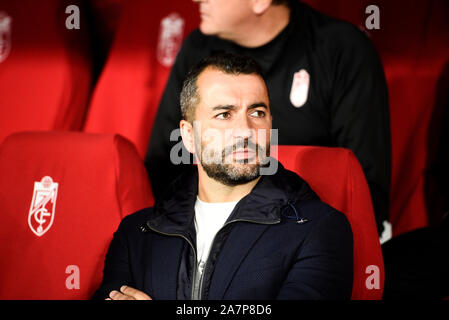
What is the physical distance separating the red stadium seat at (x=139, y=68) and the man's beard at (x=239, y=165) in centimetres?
61

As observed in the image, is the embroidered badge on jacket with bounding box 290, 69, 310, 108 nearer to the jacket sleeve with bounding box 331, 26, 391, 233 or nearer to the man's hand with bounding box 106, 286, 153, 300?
the jacket sleeve with bounding box 331, 26, 391, 233

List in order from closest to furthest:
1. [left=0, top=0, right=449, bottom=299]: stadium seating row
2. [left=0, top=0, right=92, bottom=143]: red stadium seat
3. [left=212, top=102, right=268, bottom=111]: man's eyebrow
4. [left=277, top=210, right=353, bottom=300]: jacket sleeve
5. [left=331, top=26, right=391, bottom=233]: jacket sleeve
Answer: [left=277, top=210, right=353, bottom=300]: jacket sleeve
[left=212, top=102, right=268, bottom=111]: man's eyebrow
[left=0, top=0, right=449, bottom=299]: stadium seating row
[left=331, top=26, right=391, bottom=233]: jacket sleeve
[left=0, top=0, right=92, bottom=143]: red stadium seat

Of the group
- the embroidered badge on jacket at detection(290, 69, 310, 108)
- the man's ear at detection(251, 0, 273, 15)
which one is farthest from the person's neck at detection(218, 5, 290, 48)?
the embroidered badge on jacket at detection(290, 69, 310, 108)

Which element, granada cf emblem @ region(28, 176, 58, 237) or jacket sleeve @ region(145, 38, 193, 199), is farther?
jacket sleeve @ region(145, 38, 193, 199)

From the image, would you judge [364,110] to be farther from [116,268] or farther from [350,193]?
[116,268]

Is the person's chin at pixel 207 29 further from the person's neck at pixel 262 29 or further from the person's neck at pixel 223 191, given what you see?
the person's neck at pixel 223 191

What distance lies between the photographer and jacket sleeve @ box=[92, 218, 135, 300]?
96 cm

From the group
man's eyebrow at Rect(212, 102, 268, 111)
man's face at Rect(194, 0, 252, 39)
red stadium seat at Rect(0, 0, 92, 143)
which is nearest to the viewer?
man's eyebrow at Rect(212, 102, 268, 111)

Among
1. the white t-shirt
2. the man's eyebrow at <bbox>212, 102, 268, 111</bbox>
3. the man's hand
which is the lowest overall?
the man's hand

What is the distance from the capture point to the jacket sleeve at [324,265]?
0.86m

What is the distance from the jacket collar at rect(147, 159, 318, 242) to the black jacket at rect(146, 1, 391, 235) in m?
0.36

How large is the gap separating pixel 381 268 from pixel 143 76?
854mm

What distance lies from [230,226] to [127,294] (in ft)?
0.61
